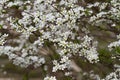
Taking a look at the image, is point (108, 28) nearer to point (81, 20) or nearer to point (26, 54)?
point (81, 20)

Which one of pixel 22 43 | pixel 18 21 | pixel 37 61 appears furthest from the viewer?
pixel 22 43

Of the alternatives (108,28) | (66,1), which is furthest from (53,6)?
(108,28)

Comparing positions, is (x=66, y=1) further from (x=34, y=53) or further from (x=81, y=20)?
(x=34, y=53)

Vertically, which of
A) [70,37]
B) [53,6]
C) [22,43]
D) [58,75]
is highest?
[22,43]

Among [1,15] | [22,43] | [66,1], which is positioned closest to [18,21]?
[1,15]

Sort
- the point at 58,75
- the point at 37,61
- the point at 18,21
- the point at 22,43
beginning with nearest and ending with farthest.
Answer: the point at 18,21 < the point at 58,75 < the point at 37,61 < the point at 22,43

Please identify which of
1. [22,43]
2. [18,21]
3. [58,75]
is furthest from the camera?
[22,43]

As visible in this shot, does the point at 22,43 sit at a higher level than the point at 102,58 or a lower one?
higher

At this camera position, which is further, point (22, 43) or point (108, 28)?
point (22, 43)

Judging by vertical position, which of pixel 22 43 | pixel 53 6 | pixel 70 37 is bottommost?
pixel 70 37
